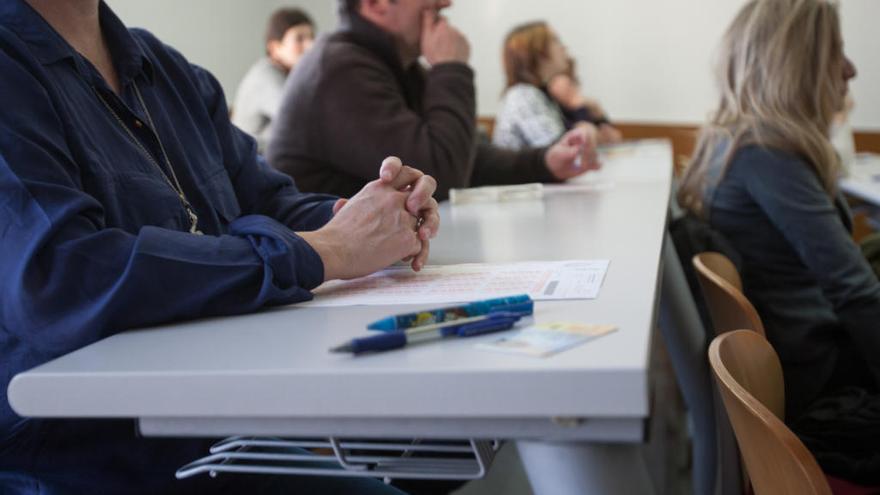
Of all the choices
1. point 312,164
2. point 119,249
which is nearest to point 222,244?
point 119,249

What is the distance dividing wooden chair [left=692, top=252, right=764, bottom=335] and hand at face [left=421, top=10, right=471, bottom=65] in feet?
2.23

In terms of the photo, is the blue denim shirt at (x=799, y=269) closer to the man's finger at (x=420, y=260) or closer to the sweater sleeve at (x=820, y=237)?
the sweater sleeve at (x=820, y=237)

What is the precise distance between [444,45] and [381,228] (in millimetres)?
1017

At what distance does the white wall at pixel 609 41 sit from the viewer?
5.00 metres

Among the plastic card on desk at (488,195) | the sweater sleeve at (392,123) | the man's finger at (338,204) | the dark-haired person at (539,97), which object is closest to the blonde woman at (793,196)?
the plastic card on desk at (488,195)

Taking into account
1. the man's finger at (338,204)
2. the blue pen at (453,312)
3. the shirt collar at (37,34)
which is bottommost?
the man's finger at (338,204)

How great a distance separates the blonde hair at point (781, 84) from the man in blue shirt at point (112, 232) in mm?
926

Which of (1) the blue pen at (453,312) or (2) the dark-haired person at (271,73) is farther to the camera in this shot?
(2) the dark-haired person at (271,73)

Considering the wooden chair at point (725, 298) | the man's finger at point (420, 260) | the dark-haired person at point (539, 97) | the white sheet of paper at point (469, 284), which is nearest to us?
the white sheet of paper at point (469, 284)

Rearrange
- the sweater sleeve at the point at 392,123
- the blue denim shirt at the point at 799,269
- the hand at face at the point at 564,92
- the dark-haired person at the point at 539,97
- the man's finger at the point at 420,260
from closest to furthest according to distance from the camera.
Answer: the man's finger at the point at 420,260
the blue denim shirt at the point at 799,269
the sweater sleeve at the point at 392,123
the dark-haired person at the point at 539,97
the hand at face at the point at 564,92

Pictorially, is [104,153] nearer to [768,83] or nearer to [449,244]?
[449,244]

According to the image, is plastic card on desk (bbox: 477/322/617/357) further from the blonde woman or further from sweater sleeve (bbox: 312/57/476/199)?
sweater sleeve (bbox: 312/57/476/199)

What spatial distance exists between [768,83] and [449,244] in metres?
0.90

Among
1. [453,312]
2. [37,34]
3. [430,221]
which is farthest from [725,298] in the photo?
[37,34]
